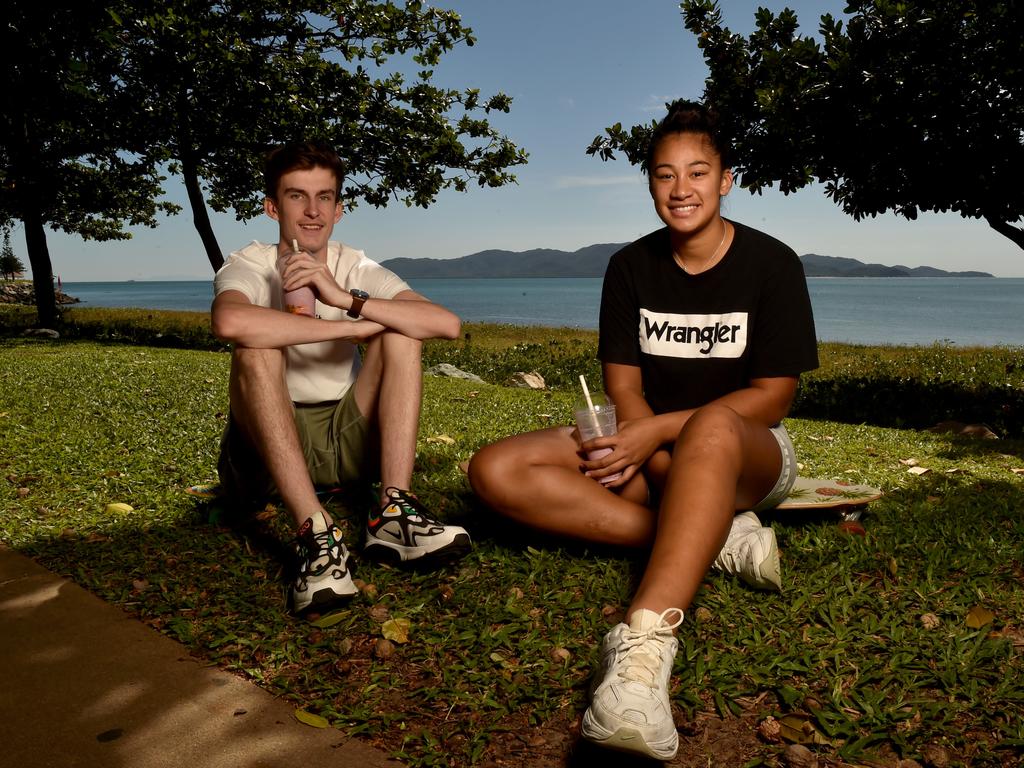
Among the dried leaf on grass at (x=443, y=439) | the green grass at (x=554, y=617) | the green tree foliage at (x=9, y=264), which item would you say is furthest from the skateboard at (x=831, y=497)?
the green tree foliage at (x=9, y=264)

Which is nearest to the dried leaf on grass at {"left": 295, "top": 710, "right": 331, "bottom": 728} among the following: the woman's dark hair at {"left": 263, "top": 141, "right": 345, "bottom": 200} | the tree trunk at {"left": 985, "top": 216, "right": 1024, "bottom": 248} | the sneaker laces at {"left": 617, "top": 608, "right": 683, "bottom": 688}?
the sneaker laces at {"left": 617, "top": 608, "right": 683, "bottom": 688}

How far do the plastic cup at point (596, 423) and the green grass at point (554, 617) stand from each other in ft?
1.78

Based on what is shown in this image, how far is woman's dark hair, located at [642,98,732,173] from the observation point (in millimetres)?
2889

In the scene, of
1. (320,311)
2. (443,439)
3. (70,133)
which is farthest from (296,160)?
(70,133)

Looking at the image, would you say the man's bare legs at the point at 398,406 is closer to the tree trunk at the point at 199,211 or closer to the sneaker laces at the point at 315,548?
the sneaker laces at the point at 315,548

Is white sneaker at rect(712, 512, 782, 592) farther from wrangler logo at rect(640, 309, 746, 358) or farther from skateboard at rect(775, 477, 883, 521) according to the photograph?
wrangler logo at rect(640, 309, 746, 358)

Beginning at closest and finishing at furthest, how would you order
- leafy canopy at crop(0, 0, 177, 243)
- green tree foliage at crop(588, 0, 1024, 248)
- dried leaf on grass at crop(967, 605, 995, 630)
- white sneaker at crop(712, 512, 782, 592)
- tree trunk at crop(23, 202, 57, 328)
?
1. dried leaf on grass at crop(967, 605, 995, 630)
2. white sneaker at crop(712, 512, 782, 592)
3. green tree foliage at crop(588, 0, 1024, 248)
4. leafy canopy at crop(0, 0, 177, 243)
5. tree trunk at crop(23, 202, 57, 328)

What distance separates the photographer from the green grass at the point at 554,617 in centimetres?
222

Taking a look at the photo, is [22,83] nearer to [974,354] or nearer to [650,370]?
[650,370]

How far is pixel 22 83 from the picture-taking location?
45.2 ft

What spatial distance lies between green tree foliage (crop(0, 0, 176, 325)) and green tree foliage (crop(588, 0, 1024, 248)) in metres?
7.82

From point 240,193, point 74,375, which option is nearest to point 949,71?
point 74,375

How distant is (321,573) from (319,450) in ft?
2.82

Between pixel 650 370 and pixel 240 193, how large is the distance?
601 inches
